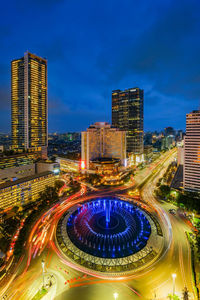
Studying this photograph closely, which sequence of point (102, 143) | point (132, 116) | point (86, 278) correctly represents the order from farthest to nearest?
point (132, 116) < point (102, 143) < point (86, 278)

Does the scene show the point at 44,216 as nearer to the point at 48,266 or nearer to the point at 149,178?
the point at 48,266

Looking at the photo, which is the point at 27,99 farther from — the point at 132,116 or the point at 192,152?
the point at 192,152

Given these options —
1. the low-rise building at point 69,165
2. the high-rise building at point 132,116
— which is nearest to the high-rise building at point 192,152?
the high-rise building at point 132,116

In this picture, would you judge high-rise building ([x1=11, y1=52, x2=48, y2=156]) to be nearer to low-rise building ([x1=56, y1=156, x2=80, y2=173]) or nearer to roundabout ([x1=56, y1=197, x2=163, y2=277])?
low-rise building ([x1=56, y1=156, x2=80, y2=173])

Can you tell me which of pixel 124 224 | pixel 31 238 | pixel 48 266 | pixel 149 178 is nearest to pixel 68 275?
pixel 48 266

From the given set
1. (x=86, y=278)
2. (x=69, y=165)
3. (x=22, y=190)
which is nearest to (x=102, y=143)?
(x=69, y=165)

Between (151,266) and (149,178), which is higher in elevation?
(149,178)
